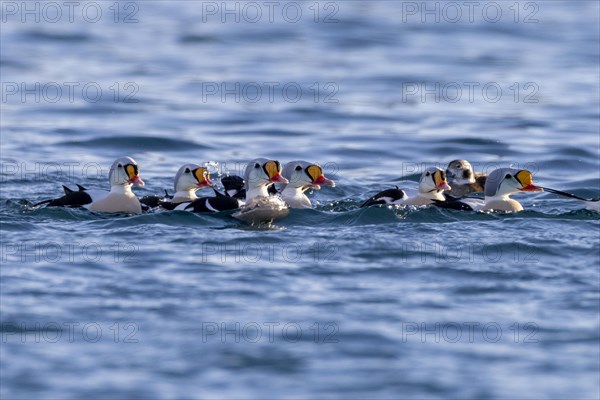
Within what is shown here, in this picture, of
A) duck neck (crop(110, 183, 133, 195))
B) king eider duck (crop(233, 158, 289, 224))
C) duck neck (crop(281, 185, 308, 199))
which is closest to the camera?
king eider duck (crop(233, 158, 289, 224))

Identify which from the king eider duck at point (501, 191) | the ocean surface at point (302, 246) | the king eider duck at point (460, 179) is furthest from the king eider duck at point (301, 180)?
the king eider duck at point (460, 179)

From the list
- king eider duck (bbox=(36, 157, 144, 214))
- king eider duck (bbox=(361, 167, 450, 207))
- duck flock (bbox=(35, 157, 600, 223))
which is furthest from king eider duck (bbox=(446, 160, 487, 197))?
king eider duck (bbox=(36, 157, 144, 214))

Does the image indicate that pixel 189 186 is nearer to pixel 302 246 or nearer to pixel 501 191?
pixel 302 246

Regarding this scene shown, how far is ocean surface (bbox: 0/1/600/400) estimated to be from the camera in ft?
Answer: 28.9

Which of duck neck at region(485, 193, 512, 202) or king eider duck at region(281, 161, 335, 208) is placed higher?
king eider duck at region(281, 161, 335, 208)

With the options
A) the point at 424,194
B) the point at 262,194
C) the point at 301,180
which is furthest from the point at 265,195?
the point at 424,194

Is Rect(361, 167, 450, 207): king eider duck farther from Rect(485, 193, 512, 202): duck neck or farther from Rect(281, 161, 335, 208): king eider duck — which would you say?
Rect(281, 161, 335, 208): king eider duck

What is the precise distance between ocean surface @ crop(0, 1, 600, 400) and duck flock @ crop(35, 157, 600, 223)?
0.19 m

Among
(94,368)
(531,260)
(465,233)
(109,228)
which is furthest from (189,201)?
(94,368)

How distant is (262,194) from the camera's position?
43.0 feet

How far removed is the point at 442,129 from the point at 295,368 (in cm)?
1082

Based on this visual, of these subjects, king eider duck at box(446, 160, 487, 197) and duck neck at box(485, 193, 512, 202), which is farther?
king eider duck at box(446, 160, 487, 197)

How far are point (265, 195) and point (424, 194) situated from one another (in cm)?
147

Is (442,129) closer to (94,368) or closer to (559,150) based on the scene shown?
(559,150)
